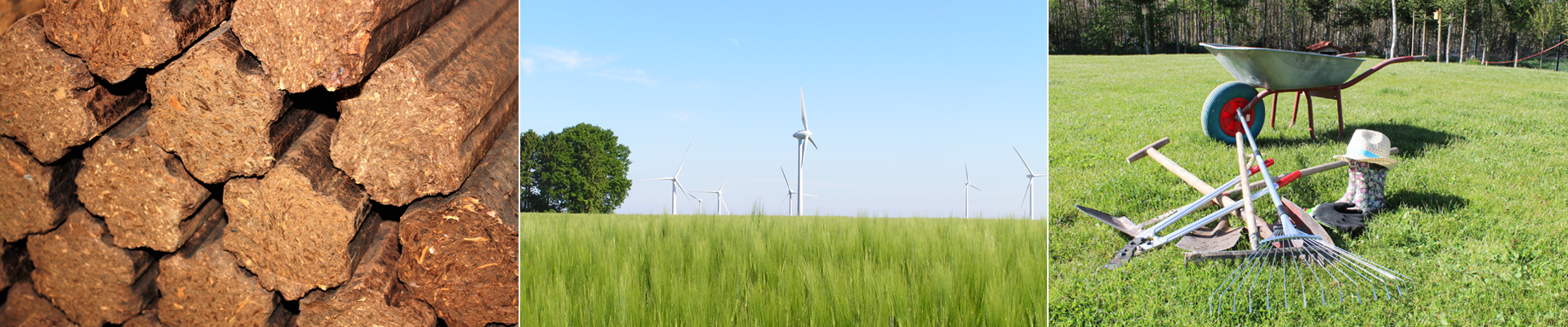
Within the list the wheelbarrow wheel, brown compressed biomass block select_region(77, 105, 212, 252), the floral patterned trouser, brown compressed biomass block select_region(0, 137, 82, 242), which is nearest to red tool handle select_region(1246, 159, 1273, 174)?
the wheelbarrow wheel

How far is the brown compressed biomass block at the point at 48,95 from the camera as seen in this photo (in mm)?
2252

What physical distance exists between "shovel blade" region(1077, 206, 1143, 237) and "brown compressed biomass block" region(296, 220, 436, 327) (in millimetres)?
2777

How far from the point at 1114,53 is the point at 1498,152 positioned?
5.47 ft

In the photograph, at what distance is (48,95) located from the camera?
228cm

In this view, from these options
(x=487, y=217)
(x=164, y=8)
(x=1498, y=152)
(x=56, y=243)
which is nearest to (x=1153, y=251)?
(x=1498, y=152)

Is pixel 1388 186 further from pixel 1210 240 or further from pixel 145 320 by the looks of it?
pixel 145 320

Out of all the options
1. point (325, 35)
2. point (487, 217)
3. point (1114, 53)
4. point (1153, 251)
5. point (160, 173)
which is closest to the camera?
point (325, 35)

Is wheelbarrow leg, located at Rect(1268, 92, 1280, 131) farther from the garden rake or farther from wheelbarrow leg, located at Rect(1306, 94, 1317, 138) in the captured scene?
the garden rake

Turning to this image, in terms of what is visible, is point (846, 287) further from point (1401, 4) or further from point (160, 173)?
point (1401, 4)

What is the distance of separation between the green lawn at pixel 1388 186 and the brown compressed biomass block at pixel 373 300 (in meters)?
2.57

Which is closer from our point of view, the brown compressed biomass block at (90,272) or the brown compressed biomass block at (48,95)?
the brown compressed biomass block at (48,95)

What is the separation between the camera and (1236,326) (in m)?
2.30

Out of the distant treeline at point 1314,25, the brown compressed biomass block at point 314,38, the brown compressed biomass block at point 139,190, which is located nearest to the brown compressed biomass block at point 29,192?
the brown compressed biomass block at point 139,190

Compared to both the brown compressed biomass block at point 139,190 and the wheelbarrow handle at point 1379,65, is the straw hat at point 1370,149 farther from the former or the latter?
the brown compressed biomass block at point 139,190
